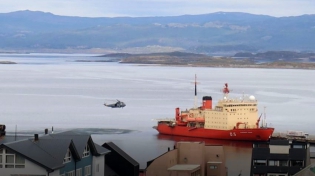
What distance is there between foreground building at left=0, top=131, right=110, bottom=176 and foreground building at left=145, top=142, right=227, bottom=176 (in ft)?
6.38

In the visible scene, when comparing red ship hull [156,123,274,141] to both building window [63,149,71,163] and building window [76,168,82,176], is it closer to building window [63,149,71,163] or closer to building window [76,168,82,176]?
building window [76,168,82,176]

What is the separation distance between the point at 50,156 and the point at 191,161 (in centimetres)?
435

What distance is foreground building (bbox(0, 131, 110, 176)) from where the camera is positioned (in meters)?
12.0

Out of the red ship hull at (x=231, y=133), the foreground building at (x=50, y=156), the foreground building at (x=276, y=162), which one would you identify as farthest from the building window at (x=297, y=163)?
the red ship hull at (x=231, y=133)

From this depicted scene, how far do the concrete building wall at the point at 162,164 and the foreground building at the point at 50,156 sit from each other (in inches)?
80.4

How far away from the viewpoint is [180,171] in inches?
568

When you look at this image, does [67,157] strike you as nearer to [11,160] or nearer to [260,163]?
[11,160]

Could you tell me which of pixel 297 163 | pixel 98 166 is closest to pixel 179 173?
pixel 98 166

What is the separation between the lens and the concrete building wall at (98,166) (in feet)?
45.2

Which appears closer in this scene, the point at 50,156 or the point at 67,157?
the point at 50,156

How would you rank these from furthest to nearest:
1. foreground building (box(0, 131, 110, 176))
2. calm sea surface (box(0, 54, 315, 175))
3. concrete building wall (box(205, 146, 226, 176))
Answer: calm sea surface (box(0, 54, 315, 175)), concrete building wall (box(205, 146, 226, 176)), foreground building (box(0, 131, 110, 176))

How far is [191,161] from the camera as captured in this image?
1617 centimetres

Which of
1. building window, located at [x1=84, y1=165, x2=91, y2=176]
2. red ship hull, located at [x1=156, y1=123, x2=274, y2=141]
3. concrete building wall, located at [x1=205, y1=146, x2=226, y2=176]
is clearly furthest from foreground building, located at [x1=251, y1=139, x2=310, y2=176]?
red ship hull, located at [x1=156, y1=123, x2=274, y2=141]

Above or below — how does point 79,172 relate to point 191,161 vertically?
above
